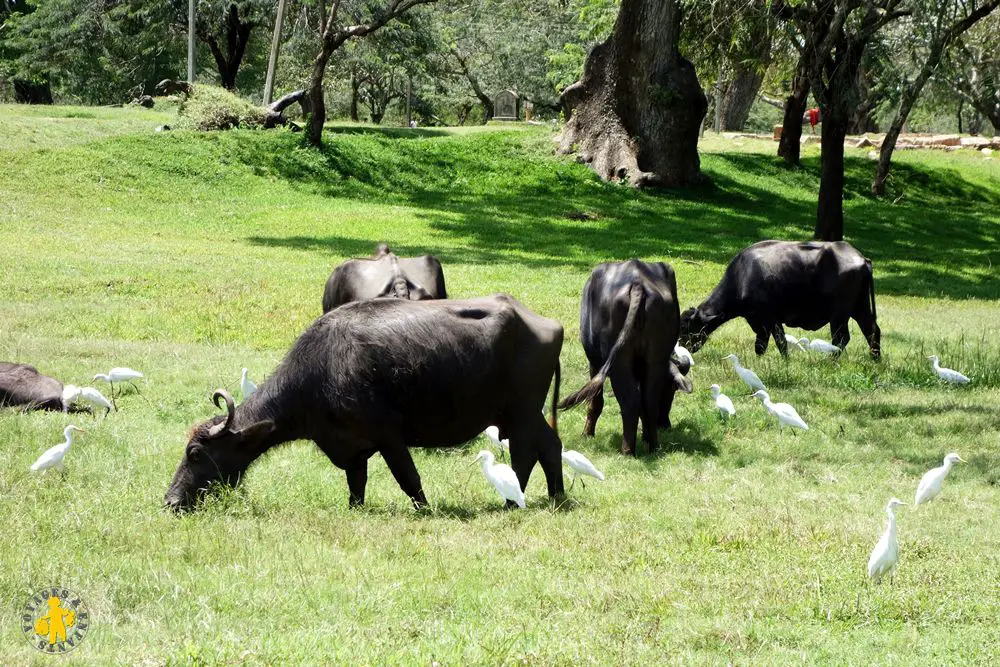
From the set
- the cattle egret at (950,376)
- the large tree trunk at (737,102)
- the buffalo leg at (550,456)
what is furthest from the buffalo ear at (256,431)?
the large tree trunk at (737,102)

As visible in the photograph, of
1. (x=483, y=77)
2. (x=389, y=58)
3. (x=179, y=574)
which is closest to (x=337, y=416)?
(x=179, y=574)

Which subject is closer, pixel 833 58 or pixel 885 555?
pixel 885 555

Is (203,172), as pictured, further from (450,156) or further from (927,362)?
(927,362)

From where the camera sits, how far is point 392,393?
27.6ft

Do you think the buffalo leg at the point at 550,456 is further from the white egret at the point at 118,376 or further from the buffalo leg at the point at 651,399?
the white egret at the point at 118,376

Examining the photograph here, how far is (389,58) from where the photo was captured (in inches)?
2115

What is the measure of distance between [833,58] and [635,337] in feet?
56.3

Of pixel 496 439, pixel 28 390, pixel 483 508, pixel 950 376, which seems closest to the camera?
pixel 483 508

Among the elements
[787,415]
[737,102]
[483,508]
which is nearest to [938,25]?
[787,415]

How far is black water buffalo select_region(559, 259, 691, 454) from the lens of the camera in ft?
35.8

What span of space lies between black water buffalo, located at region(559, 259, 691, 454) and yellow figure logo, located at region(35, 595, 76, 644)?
5590mm

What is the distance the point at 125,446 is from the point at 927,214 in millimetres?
30093

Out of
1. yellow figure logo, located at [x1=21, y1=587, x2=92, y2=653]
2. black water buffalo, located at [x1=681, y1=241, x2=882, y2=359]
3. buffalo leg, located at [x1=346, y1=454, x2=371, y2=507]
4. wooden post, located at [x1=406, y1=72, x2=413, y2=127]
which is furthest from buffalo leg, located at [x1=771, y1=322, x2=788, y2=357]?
wooden post, located at [x1=406, y1=72, x2=413, y2=127]

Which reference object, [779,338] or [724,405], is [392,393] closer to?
[724,405]
